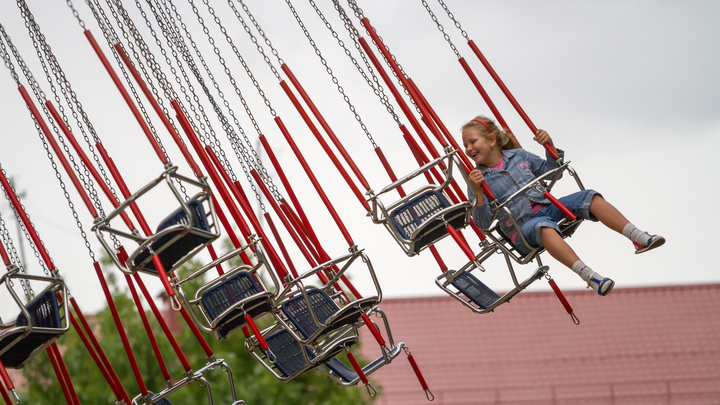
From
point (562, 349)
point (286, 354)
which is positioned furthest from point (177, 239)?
point (562, 349)

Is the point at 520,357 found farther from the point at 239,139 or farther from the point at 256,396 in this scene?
the point at 239,139

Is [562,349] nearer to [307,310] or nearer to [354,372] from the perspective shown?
[354,372]

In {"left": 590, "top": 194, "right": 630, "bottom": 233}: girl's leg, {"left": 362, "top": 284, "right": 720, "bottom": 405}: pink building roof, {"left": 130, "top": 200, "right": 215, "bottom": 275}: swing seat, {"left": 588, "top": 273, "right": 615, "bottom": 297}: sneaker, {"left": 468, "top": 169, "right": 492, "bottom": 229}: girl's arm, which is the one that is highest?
{"left": 130, "top": 200, "right": 215, "bottom": 275}: swing seat

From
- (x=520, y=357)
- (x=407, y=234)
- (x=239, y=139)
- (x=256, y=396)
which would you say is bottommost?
(x=520, y=357)

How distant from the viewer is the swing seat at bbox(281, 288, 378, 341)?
15.6 feet

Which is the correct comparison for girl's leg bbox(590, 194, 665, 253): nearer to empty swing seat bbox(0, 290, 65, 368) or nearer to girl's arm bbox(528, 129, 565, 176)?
girl's arm bbox(528, 129, 565, 176)

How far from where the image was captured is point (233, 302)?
4922 mm

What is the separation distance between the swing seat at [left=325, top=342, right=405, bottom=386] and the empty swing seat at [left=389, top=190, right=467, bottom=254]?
0.76m

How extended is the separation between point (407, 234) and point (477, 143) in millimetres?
960

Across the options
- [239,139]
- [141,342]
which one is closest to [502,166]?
[239,139]

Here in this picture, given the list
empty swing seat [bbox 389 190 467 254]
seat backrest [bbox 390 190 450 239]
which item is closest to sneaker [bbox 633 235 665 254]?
empty swing seat [bbox 389 190 467 254]

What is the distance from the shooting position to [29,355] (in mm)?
5039

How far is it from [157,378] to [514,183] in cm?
811

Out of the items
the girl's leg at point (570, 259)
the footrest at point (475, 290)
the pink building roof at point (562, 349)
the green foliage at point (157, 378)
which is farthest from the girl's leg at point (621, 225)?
the pink building roof at point (562, 349)
